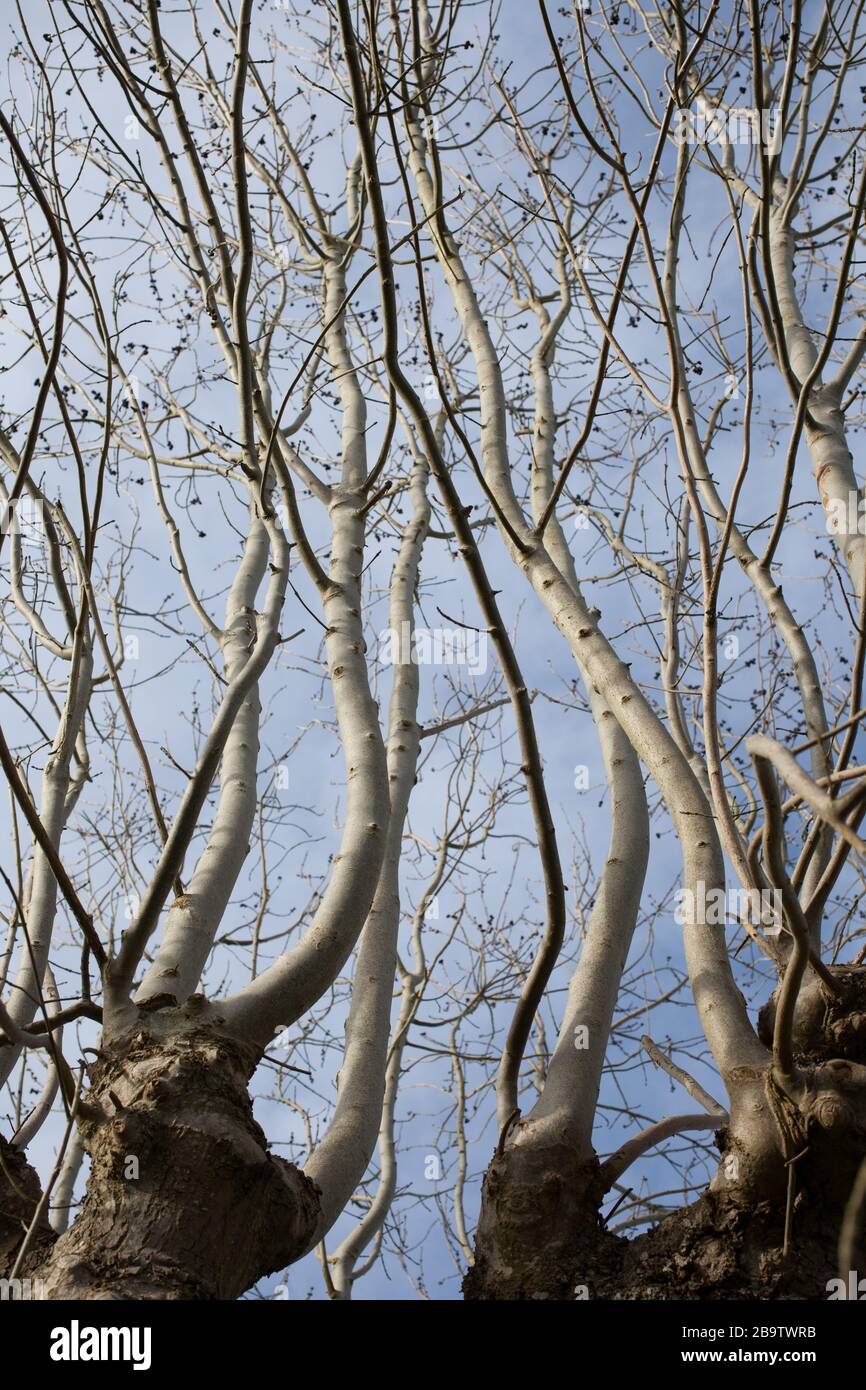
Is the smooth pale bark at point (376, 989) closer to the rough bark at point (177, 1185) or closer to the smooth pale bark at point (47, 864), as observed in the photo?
the rough bark at point (177, 1185)

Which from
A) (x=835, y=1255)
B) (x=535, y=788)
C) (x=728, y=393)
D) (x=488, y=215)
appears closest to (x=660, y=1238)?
(x=835, y=1255)

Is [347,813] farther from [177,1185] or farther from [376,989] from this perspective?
[177,1185]

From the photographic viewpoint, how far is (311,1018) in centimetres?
675

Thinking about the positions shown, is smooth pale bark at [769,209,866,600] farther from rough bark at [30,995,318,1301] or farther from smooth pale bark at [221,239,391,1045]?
rough bark at [30,995,318,1301]

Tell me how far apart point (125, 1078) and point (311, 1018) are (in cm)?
488

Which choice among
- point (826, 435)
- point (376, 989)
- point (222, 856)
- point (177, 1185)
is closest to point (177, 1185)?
point (177, 1185)

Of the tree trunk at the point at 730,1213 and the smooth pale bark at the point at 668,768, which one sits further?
the smooth pale bark at the point at 668,768

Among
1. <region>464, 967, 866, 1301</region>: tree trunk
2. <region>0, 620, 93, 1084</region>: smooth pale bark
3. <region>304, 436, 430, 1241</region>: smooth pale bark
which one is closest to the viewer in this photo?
<region>464, 967, 866, 1301</region>: tree trunk

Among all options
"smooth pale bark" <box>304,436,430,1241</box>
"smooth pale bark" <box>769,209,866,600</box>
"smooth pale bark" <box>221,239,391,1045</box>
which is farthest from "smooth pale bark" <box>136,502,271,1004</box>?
"smooth pale bark" <box>769,209,866,600</box>

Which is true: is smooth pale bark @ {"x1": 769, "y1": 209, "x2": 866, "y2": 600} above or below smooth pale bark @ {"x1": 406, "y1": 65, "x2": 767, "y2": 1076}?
above

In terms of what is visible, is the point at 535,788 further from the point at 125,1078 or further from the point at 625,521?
the point at 625,521

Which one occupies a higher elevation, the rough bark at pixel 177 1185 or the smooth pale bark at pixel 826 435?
the smooth pale bark at pixel 826 435

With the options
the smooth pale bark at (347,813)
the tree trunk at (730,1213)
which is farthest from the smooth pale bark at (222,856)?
the tree trunk at (730,1213)
